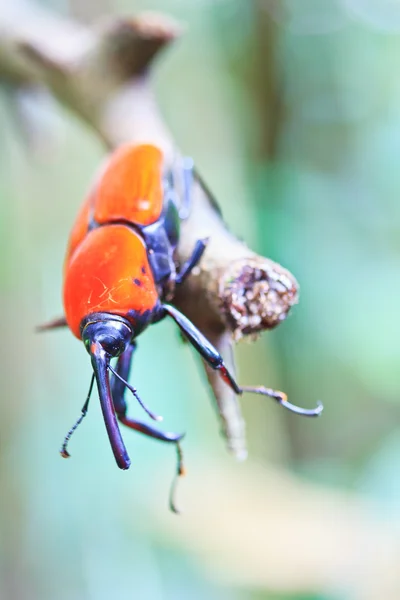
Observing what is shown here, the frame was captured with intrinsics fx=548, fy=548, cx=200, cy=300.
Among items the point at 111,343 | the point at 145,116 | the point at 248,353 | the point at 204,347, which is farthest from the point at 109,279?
the point at 248,353

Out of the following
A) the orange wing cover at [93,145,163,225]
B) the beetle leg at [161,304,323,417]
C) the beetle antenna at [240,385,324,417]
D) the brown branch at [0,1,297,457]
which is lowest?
the beetle antenna at [240,385,324,417]

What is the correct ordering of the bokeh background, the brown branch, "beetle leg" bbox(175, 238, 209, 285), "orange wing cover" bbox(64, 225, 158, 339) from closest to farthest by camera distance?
the brown branch → "beetle leg" bbox(175, 238, 209, 285) → "orange wing cover" bbox(64, 225, 158, 339) → the bokeh background

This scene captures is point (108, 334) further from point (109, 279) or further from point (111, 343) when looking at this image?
point (109, 279)

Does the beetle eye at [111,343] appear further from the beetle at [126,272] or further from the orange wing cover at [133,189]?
the orange wing cover at [133,189]

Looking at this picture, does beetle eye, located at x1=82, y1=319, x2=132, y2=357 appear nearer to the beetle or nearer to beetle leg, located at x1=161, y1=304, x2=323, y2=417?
the beetle

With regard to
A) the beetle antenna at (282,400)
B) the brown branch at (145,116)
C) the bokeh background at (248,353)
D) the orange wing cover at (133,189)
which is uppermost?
the brown branch at (145,116)

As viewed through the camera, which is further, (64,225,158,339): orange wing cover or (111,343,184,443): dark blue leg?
(111,343,184,443): dark blue leg

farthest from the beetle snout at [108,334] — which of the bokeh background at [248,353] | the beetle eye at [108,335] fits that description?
the bokeh background at [248,353]

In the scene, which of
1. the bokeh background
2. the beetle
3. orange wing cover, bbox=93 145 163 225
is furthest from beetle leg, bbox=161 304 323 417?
the bokeh background
